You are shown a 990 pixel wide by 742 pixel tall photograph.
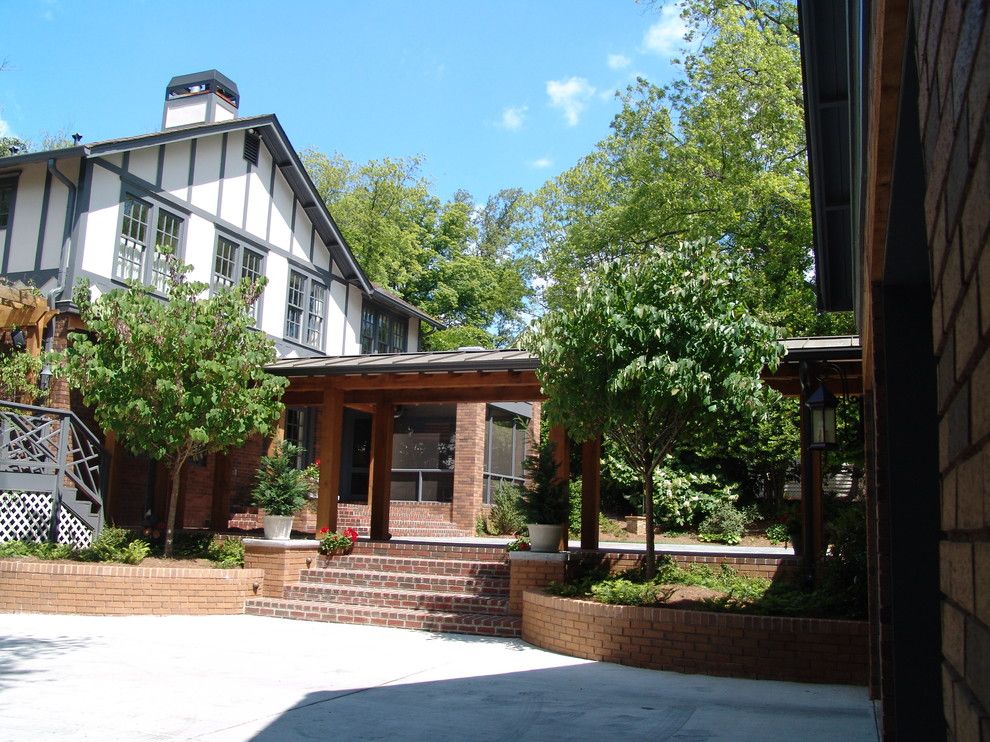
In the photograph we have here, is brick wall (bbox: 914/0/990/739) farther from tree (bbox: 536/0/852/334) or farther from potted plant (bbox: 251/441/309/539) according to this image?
tree (bbox: 536/0/852/334)

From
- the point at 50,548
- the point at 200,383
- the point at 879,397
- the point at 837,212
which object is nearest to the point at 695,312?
the point at 837,212

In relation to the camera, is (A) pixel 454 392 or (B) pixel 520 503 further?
(A) pixel 454 392

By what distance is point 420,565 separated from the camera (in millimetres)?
13305

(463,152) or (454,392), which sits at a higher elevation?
(463,152)

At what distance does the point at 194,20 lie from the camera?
816 inches

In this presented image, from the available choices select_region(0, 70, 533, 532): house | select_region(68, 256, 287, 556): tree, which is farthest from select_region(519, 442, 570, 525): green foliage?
select_region(0, 70, 533, 532): house

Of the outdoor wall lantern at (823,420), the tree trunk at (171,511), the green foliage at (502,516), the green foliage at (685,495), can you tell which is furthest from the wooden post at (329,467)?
the green foliage at (685,495)

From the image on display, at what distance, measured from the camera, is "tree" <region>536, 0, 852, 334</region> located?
22078mm

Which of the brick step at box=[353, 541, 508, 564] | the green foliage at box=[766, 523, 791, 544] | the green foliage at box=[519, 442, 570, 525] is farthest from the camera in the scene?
the green foliage at box=[766, 523, 791, 544]

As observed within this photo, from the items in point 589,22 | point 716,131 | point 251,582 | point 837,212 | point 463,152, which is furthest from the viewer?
point 463,152

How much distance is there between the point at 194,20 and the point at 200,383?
1202 centimetres

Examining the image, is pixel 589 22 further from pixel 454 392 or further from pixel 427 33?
pixel 454 392

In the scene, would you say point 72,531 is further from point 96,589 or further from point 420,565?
point 420,565

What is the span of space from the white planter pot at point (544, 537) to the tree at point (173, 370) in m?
4.24
